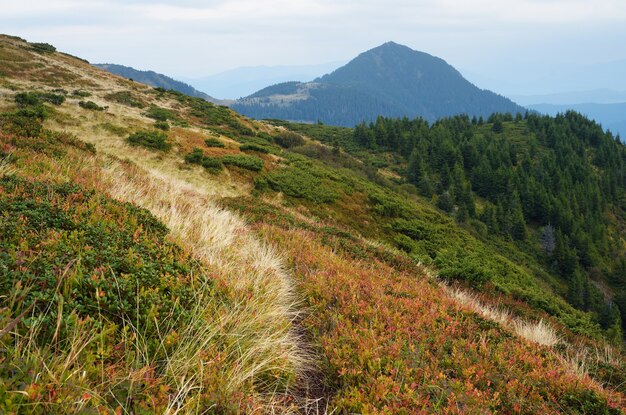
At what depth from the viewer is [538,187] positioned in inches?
3248

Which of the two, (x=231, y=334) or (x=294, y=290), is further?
(x=294, y=290)

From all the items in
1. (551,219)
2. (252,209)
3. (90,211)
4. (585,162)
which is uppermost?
(585,162)

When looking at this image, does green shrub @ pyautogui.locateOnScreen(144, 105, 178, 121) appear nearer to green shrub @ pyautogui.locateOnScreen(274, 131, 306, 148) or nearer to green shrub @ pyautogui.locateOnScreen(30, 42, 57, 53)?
green shrub @ pyautogui.locateOnScreen(274, 131, 306, 148)

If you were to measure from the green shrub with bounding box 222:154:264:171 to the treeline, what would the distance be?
40247 millimetres

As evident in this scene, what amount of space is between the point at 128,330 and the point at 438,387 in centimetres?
307

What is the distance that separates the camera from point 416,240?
22.5 m

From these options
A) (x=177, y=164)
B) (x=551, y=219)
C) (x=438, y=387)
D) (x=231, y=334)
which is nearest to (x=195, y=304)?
(x=231, y=334)

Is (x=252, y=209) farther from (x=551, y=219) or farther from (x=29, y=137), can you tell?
(x=551, y=219)

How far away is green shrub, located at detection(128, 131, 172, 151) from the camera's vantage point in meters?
21.4

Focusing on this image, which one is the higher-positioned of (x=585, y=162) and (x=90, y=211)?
(x=585, y=162)

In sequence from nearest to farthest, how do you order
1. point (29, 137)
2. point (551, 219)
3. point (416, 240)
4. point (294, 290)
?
point (294, 290), point (29, 137), point (416, 240), point (551, 219)

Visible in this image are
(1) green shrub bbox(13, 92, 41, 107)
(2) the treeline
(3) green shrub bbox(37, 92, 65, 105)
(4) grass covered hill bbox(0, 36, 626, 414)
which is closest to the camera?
(4) grass covered hill bbox(0, 36, 626, 414)

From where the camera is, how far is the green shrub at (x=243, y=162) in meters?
22.9

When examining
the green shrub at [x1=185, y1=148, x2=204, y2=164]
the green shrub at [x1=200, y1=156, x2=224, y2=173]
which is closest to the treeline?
the green shrub at [x1=200, y1=156, x2=224, y2=173]
